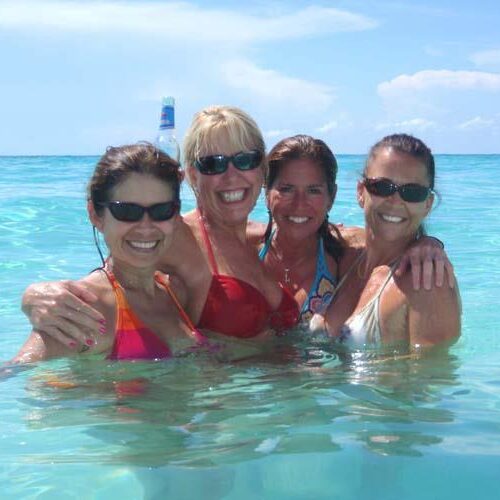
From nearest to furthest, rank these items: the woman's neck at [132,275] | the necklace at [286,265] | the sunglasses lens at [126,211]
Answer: the sunglasses lens at [126,211]
the woman's neck at [132,275]
the necklace at [286,265]

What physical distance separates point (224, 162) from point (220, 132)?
0.58ft

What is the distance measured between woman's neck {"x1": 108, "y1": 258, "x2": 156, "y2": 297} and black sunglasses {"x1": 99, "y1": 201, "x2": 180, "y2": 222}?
0.34 meters

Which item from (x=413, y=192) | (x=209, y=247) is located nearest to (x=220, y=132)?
(x=209, y=247)

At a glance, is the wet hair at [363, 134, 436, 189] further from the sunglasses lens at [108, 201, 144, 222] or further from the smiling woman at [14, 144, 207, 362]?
the sunglasses lens at [108, 201, 144, 222]

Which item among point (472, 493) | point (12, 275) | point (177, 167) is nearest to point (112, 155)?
point (177, 167)

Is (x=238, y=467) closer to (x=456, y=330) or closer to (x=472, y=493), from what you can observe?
(x=472, y=493)

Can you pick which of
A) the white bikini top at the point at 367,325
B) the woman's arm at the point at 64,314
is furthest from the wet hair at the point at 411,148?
the woman's arm at the point at 64,314

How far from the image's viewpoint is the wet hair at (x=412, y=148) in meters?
4.24

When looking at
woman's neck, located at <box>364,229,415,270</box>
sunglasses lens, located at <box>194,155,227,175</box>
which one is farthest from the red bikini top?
woman's neck, located at <box>364,229,415,270</box>

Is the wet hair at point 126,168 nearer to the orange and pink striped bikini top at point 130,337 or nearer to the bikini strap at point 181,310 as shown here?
the orange and pink striped bikini top at point 130,337

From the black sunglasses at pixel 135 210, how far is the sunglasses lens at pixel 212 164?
2.23 feet

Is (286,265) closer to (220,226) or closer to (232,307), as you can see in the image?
(220,226)

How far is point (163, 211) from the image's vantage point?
377 cm

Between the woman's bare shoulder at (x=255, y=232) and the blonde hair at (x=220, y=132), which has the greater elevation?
the blonde hair at (x=220, y=132)
